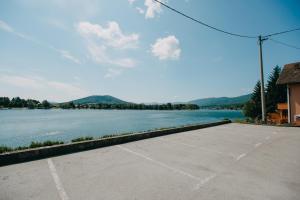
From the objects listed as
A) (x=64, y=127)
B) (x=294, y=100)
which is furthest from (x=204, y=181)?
(x=64, y=127)

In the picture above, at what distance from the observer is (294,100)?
1992 cm

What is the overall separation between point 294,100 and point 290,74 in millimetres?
3165

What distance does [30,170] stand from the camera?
5703 millimetres

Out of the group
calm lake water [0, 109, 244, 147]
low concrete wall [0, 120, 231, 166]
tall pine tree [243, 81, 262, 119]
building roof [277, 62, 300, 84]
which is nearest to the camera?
low concrete wall [0, 120, 231, 166]

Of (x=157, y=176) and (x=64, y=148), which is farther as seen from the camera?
(x=64, y=148)

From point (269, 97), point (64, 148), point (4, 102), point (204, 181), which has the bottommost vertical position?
point (204, 181)

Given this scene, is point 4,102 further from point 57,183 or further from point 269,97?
point 57,183

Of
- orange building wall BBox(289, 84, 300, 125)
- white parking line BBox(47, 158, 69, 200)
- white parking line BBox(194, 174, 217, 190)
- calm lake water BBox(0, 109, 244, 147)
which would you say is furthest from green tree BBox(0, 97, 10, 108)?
white parking line BBox(194, 174, 217, 190)

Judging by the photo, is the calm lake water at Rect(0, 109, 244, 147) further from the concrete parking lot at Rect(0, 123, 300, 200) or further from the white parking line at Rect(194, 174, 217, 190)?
the white parking line at Rect(194, 174, 217, 190)

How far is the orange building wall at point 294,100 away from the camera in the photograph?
1961 cm

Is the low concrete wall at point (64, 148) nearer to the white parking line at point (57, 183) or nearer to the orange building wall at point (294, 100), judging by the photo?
the white parking line at point (57, 183)

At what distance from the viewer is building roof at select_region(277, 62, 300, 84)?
19789 millimetres

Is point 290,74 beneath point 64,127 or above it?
above

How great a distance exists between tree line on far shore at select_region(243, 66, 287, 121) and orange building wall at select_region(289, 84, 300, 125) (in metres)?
23.0
